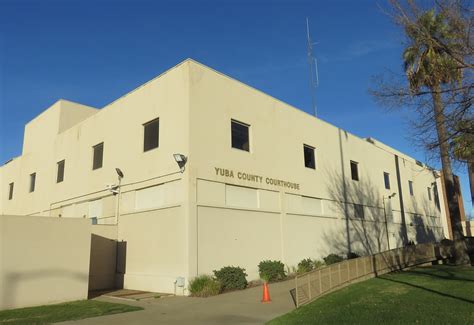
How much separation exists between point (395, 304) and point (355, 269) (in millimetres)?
5325

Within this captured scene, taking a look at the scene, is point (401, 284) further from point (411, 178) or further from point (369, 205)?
point (411, 178)

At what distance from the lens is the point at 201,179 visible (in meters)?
17.5

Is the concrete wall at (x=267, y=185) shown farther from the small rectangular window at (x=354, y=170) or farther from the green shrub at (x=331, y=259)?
the green shrub at (x=331, y=259)

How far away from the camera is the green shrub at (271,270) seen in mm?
18531

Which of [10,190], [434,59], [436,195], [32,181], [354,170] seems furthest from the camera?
[436,195]

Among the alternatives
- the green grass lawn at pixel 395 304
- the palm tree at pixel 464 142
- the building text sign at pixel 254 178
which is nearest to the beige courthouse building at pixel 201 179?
the building text sign at pixel 254 178

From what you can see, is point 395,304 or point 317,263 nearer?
point 395,304

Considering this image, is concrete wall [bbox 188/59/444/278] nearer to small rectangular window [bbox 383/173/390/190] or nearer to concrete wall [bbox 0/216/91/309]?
small rectangular window [bbox 383/173/390/190]

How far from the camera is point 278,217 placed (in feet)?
68.8

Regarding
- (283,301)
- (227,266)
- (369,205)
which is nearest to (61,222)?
(227,266)

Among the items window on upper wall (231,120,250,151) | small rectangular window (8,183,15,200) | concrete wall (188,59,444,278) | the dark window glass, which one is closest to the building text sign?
concrete wall (188,59,444,278)

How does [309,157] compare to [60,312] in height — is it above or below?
above

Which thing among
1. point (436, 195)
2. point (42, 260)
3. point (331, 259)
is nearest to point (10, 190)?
point (42, 260)

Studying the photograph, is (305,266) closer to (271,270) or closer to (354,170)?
(271,270)
